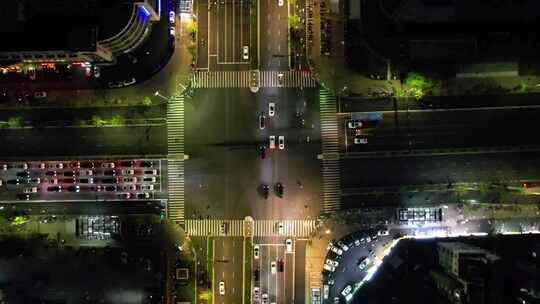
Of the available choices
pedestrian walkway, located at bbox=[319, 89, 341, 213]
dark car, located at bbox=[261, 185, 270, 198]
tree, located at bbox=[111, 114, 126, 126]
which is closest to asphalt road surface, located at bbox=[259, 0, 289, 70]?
pedestrian walkway, located at bbox=[319, 89, 341, 213]

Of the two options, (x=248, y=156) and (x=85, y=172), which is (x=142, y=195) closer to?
(x=85, y=172)

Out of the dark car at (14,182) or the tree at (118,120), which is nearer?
the tree at (118,120)

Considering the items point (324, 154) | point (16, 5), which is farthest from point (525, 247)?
point (16, 5)

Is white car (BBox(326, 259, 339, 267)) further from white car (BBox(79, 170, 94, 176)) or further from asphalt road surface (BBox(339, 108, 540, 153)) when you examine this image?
white car (BBox(79, 170, 94, 176))

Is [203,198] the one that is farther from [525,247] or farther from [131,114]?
[525,247]

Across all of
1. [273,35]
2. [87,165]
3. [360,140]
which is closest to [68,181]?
[87,165]

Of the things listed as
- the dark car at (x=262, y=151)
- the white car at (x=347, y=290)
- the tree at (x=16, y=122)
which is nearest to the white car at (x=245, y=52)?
the dark car at (x=262, y=151)

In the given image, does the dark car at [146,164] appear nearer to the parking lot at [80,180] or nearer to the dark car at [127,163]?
the parking lot at [80,180]
